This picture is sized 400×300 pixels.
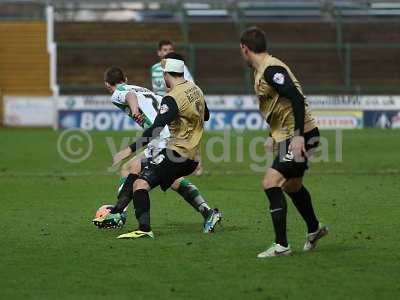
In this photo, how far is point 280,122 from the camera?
358 inches

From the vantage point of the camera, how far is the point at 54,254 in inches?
365

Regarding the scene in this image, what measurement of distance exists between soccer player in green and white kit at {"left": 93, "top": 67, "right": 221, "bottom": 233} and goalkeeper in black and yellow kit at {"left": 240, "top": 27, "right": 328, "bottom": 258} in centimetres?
185

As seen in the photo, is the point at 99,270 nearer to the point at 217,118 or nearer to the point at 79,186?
the point at 79,186

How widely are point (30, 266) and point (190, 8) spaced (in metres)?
34.8

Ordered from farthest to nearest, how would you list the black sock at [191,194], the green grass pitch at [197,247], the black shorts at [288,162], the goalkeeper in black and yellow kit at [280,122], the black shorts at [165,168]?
the black sock at [191,194], the black shorts at [165,168], the black shorts at [288,162], the goalkeeper in black and yellow kit at [280,122], the green grass pitch at [197,247]

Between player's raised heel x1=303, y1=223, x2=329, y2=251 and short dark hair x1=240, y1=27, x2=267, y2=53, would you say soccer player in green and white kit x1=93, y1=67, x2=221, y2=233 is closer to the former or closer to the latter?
player's raised heel x1=303, y1=223, x2=329, y2=251

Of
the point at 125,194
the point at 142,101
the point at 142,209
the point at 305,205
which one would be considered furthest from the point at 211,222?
the point at 142,101

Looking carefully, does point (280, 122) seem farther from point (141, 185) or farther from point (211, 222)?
point (211, 222)

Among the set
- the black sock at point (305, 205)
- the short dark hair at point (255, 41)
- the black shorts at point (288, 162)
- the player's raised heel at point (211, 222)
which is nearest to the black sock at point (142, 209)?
the player's raised heel at point (211, 222)

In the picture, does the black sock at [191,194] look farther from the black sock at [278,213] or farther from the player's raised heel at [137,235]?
the black sock at [278,213]

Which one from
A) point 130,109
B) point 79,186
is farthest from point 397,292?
point 79,186

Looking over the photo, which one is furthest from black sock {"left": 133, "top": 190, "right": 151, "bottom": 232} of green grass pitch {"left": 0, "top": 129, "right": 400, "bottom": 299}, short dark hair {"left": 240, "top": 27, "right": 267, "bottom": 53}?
short dark hair {"left": 240, "top": 27, "right": 267, "bottom": 53}

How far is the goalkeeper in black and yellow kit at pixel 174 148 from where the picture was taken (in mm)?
10336

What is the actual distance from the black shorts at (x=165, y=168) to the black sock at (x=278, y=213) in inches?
64.1
